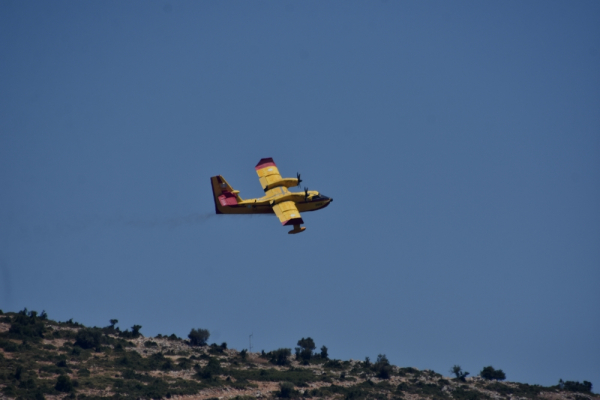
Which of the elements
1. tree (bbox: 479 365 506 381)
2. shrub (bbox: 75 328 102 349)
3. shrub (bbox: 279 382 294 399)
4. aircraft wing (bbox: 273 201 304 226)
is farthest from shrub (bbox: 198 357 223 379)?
tree (bbox: 479 365 506 381)

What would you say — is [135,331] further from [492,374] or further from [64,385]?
[492,374]

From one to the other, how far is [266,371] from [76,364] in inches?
844

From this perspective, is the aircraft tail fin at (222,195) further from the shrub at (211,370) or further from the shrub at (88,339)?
the shrub at (88,339)

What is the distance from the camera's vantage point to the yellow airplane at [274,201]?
308ft

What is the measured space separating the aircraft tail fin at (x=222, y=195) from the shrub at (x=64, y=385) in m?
24.3

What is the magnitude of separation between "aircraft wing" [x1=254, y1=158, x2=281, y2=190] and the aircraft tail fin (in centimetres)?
429

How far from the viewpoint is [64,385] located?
85.4 m

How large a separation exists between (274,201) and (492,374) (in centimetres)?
3766

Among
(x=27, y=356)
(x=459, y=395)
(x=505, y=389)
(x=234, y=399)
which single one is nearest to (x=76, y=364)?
(x=27, y=356)

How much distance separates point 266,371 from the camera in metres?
98.0

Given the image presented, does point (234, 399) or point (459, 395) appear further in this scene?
point (459, 395)

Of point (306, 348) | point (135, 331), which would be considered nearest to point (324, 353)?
point (306, 348)

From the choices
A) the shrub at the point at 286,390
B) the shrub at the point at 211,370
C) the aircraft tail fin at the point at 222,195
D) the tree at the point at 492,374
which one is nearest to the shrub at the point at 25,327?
the shrub at the point at 211,370

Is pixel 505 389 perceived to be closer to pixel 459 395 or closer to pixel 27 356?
pixel 459 395
